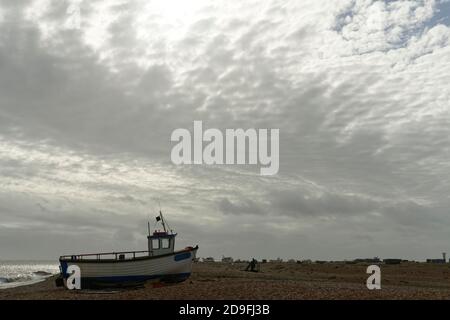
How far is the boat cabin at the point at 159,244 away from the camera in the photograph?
39.1 metres

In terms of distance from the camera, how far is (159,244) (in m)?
39.2

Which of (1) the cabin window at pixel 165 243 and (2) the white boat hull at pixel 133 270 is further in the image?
(1) the cabin window at pixel 165 243

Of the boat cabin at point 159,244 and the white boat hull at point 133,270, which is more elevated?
the boat cabin at point 159,244

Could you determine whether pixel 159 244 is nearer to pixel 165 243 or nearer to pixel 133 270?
pixel 165 243

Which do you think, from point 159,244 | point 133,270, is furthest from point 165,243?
point 133,270

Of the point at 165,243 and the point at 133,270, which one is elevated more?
the point at 165,243

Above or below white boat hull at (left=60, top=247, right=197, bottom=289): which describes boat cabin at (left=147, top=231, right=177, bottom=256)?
above

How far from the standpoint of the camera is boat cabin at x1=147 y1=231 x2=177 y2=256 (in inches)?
1538

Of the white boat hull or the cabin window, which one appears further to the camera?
the cabin window

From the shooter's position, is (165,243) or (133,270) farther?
(165,243)

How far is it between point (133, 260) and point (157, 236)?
3.29 meters
